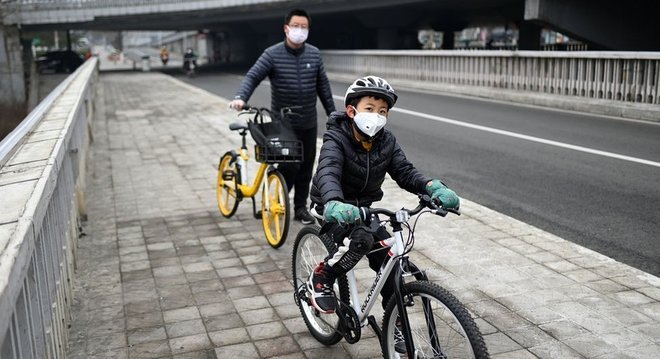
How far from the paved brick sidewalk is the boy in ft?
2.09

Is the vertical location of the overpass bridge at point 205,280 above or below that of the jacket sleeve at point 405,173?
below

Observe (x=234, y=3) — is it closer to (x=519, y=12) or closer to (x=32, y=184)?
(x=519, y=12)

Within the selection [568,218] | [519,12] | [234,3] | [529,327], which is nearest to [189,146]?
[568,218]

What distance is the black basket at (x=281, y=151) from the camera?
602 cm

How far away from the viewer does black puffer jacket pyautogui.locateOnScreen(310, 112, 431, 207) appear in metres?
3.57

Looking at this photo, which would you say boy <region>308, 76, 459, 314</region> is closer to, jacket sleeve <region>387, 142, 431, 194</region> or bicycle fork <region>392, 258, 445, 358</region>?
jacket sleeve <region>387, 142, 431, 194</region>

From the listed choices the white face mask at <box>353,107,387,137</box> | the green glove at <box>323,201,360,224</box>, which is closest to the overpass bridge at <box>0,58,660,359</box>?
the green glove at <box>323,201,360,224</box>

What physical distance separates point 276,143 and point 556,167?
4959 mm

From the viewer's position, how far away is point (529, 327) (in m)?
4.31

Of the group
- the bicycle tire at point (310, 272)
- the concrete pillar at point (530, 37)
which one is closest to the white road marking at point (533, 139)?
the bicycle tire at point (310, 272)

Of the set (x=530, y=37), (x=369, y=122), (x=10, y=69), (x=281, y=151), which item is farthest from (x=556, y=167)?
(x=10, y=69)

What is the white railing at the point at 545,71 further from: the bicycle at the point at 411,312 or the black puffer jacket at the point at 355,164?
the bicycle at the point at 411,312

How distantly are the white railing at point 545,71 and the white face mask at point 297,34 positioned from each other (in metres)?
9.70

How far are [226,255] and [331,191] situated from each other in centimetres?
283
